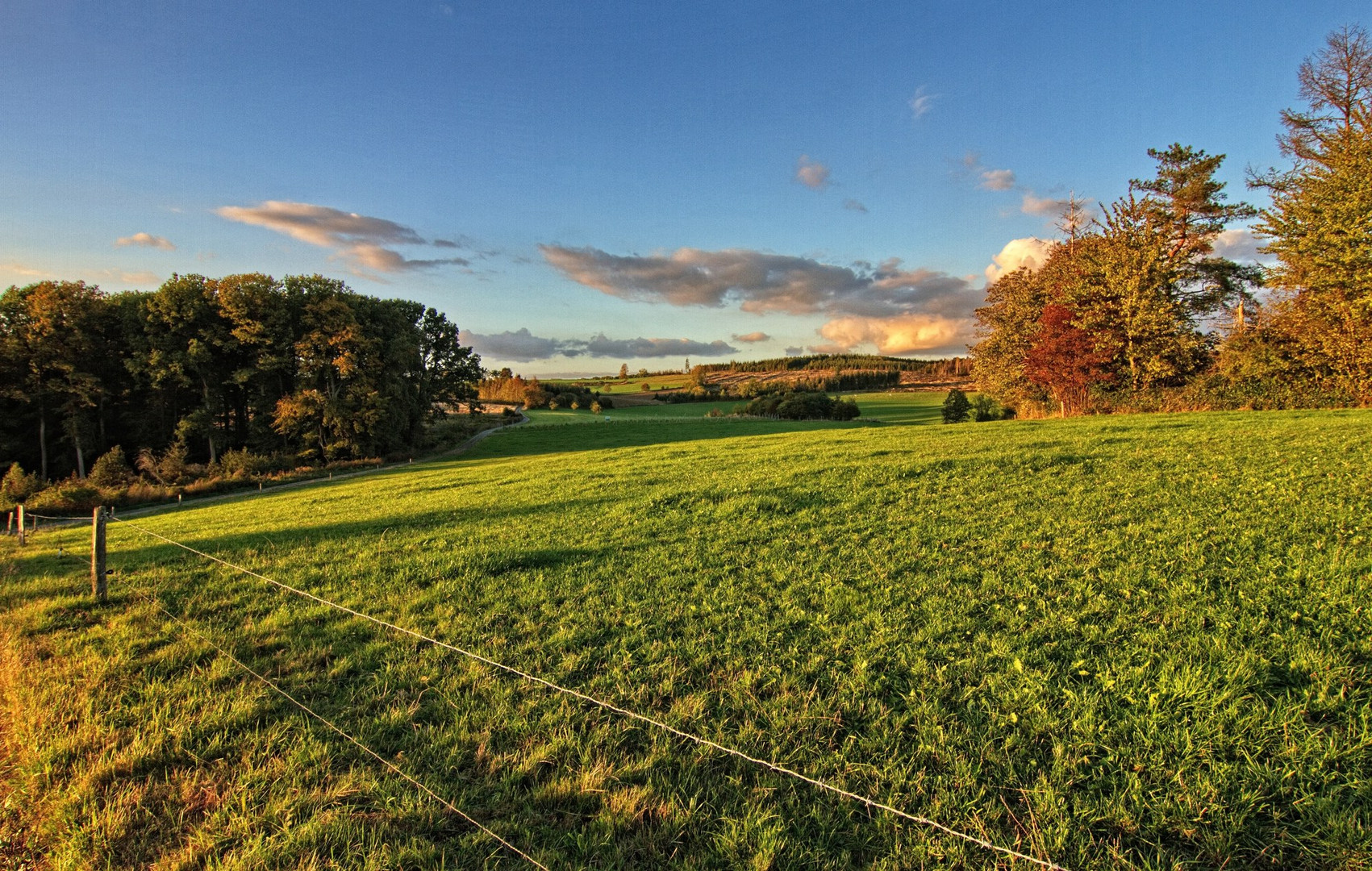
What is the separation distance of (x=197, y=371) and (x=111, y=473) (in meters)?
9.71

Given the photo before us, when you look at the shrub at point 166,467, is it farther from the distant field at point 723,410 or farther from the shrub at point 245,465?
the distant field at point 723,410

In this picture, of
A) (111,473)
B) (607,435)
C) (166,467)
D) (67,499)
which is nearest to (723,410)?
(607,435)

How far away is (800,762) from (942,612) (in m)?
2.57

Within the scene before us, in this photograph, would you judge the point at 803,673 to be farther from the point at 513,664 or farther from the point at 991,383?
the point at 991,383

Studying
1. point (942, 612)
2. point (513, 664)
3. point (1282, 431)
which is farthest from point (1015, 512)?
point (1282, 431)

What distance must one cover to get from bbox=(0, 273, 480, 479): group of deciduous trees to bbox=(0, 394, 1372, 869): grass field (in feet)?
98.4

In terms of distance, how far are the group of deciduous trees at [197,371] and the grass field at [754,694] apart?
30.0 metres

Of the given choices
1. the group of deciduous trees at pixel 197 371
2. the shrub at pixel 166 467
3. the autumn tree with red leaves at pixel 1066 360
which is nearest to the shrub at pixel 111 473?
the shrub at pixel 166 467

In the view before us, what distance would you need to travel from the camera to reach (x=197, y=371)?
1345 inches

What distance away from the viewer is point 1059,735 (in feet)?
10.7

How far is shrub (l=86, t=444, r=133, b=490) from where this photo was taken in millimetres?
25484

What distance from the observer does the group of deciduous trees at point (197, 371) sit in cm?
3103

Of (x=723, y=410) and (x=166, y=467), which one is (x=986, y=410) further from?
(x=166, y=467)

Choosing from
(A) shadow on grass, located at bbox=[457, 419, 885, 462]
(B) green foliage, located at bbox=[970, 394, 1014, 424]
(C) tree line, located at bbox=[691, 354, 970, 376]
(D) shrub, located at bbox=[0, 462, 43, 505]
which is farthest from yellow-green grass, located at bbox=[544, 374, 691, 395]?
(D) shrub, located at bbox=[0, 462, 43, 505]
